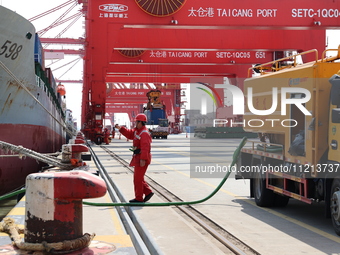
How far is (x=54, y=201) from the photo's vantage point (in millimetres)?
4711

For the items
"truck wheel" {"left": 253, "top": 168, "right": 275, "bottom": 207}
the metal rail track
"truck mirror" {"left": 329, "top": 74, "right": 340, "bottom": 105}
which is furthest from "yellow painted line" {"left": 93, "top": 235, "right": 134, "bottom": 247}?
"truck wheel" {"left": 253, "top": 168, "right": 275, "bottom": 207}

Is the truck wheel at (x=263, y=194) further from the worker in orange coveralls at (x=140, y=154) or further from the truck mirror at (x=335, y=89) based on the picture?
the truck mirror at (x=335, y=89)

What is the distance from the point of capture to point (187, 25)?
89.1 ft

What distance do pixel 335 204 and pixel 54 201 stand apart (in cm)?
427

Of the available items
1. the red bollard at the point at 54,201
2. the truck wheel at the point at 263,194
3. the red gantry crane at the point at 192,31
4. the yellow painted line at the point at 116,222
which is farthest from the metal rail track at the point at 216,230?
the red gantry crane at the point at 192,31

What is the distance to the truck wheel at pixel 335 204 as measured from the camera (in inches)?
278

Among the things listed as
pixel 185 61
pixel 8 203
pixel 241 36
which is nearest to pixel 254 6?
pixel 241 36

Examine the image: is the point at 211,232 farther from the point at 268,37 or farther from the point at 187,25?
the point at 268,37

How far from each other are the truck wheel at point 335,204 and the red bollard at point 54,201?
378 cm

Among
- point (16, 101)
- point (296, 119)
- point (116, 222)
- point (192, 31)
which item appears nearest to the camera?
point (116, 222)

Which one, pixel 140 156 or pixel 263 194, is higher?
pixel 140 156

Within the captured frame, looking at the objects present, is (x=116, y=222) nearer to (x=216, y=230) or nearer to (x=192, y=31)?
(x=216, y=230)

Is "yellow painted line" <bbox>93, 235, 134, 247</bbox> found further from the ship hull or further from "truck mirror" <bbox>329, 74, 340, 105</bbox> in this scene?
the ship hull

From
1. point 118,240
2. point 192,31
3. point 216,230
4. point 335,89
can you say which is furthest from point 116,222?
point 192,31
